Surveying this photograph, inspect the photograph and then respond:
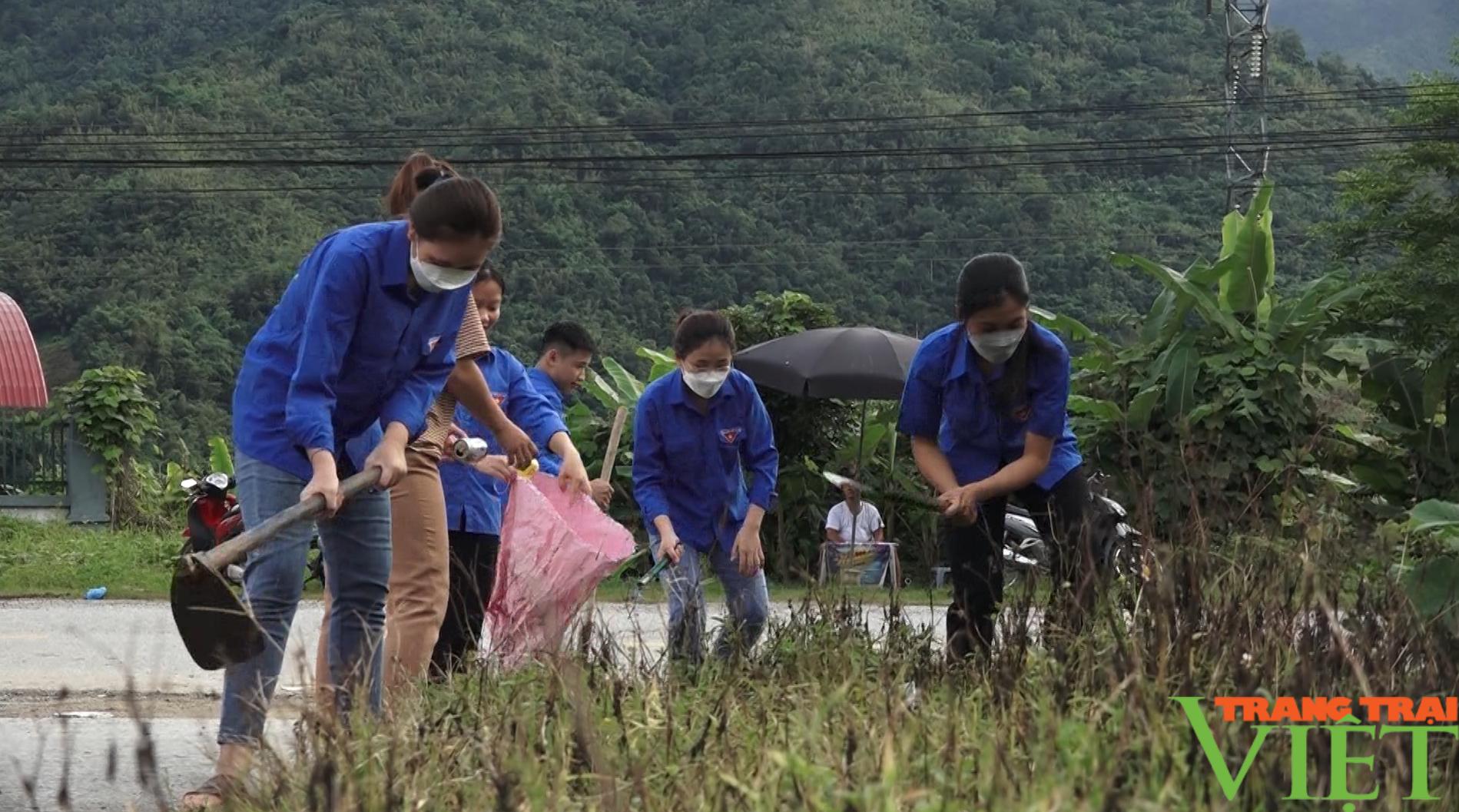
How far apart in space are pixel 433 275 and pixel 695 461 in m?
2.37

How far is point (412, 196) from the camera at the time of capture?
242 inches

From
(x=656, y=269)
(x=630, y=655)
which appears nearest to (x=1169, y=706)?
(x=630, y=655)

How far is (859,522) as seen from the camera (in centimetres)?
1442

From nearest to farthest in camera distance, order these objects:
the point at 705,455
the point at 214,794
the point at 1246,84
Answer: the point at 214,794
the point at 705,455
the point at 1246,84

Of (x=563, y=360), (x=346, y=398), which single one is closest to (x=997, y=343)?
(x=346, y=398)

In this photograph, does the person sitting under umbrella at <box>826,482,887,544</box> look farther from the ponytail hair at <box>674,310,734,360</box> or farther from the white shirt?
the ponytail hair at <box>674,310,734,360</box>

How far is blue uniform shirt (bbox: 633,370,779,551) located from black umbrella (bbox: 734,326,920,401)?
869cm

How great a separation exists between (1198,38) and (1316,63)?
12.1 feet

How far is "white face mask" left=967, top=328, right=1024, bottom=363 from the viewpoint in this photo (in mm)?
6504

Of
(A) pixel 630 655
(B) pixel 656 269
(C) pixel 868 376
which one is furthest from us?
(B) pixel 656 269

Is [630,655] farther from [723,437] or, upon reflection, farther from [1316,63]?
[1316,63]

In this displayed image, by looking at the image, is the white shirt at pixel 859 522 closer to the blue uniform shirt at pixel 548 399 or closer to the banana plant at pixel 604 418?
the banana plant at pixel 604 418

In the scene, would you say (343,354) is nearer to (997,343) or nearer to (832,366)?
(997,343)

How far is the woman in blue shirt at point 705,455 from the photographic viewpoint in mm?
7363
